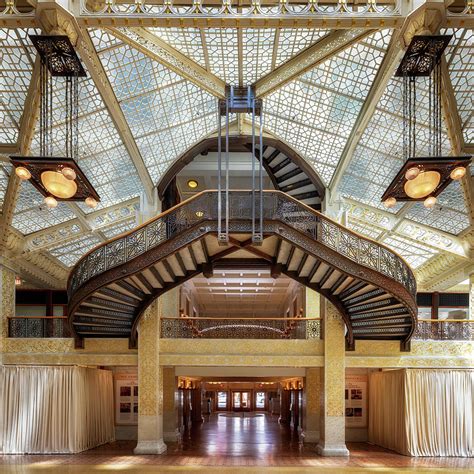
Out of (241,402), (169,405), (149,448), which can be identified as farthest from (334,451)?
(241,402)

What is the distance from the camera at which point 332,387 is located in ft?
48.4

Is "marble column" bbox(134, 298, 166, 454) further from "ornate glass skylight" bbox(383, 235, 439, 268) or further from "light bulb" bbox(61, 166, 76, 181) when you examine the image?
"ornate glass skylight" bbox(383, 235, 439, 268)

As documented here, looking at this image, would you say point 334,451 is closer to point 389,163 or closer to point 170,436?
point 170,436

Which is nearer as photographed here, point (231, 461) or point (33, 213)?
point (231, 461)

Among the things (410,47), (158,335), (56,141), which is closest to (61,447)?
(158,335)

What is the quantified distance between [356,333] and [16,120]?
9.71 meters

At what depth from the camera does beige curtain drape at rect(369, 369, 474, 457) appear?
1470cm

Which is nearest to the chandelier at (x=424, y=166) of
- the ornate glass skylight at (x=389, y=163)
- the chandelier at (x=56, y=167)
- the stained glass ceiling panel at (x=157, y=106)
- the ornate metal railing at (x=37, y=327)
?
the ornate glass skylight at (x=389, y=163)

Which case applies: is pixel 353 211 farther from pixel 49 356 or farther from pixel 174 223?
pixel 49 356

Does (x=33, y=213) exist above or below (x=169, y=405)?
above

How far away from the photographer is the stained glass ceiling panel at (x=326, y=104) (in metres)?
12.1

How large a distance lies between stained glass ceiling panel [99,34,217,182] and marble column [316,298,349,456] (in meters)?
5.92

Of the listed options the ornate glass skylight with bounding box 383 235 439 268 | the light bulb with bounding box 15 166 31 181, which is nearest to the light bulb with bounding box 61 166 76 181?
the light bulb with bounding box 15 166 31 181

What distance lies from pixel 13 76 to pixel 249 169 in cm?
996
